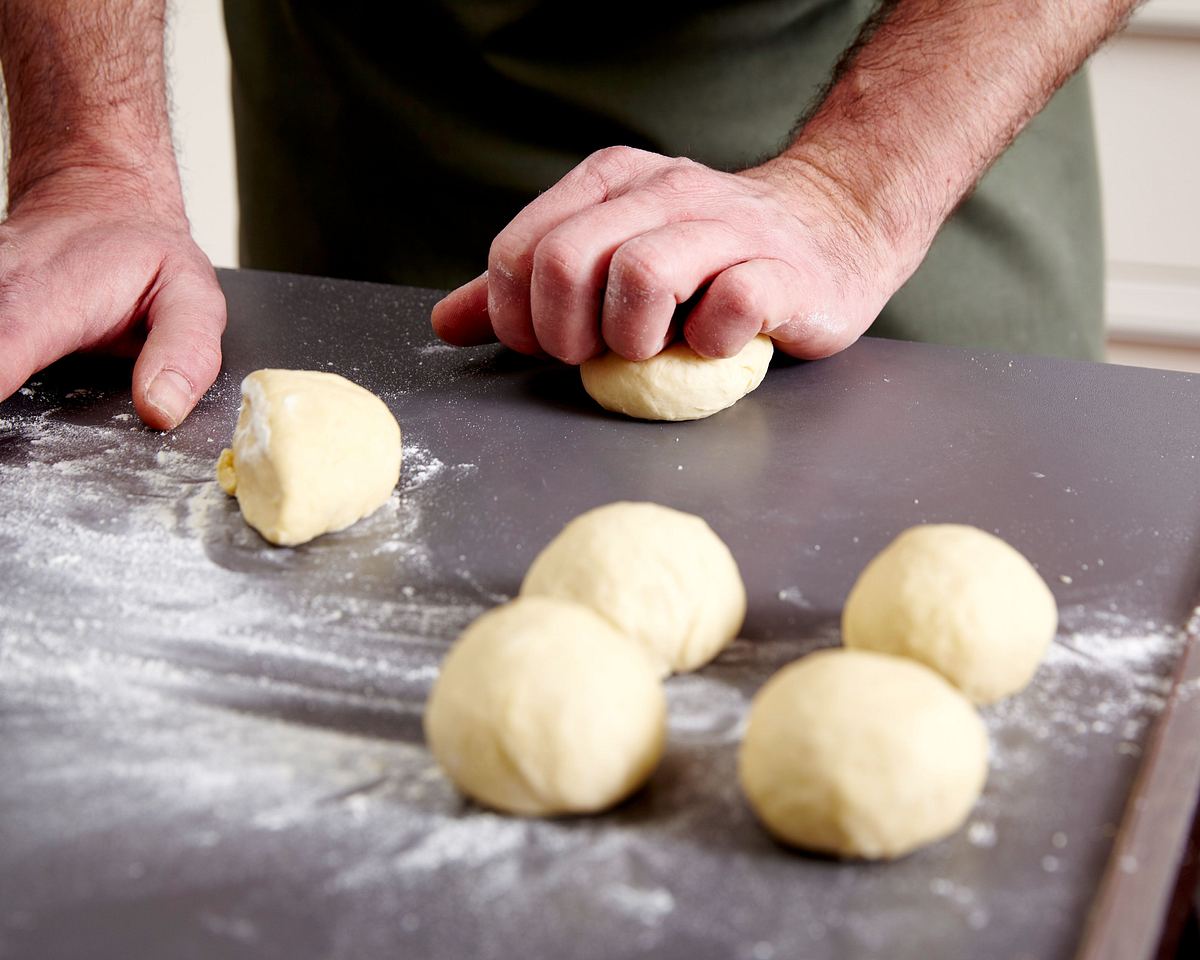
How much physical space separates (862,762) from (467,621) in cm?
38

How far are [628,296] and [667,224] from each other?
12 cm

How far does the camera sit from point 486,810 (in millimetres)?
805

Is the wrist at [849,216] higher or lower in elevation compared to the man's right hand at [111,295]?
higher

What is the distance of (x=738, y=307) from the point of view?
1274mm

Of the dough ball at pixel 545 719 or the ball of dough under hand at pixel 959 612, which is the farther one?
the ball of dough under hand at pixel 959 612

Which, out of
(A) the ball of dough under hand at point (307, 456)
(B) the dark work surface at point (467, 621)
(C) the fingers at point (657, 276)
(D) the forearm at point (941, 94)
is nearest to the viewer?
(B) the dark work surface at point (467, 621)

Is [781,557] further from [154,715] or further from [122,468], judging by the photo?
[122,468]

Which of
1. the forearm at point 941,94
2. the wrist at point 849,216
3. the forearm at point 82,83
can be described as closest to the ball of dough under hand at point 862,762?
the wrist at point 849,216

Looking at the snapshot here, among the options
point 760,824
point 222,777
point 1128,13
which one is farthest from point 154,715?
point 1128,13

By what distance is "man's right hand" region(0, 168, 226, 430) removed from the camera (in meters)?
1.38

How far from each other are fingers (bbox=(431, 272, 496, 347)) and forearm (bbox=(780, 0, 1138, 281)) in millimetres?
438

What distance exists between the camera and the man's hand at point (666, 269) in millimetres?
1273

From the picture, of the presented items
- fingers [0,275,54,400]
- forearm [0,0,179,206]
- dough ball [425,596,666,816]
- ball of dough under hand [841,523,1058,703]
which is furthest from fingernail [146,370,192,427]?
ball of dough under hand [841,523,1058,703]

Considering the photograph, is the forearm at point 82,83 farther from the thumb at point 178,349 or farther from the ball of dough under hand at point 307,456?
the ball of dough under hand at point 307,456
